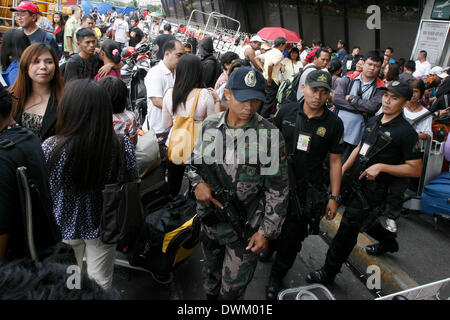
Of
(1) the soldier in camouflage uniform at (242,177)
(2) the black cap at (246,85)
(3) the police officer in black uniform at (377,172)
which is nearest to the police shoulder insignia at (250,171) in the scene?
(1) the soldier in camouflage uniform at (242,177)

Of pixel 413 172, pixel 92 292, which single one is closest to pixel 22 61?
pixel 92 292

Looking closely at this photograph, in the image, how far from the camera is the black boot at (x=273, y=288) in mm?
2859

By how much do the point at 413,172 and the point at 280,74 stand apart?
4.65 metres

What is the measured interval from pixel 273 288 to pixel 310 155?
1228mm

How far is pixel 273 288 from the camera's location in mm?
2891

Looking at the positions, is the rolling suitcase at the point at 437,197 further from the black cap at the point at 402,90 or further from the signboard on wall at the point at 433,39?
the signboard on wall at the point at 433,39

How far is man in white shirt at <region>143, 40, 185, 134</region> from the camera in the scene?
3783 mm

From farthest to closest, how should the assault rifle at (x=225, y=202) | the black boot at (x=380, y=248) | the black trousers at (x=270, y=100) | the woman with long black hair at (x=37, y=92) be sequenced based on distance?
the black trousers at (x=270, y=100) → the black boot at (x=380, y=248) → the woman with long black hair at (x=37, y=92) → the assault rifle at (x=225, y=202)

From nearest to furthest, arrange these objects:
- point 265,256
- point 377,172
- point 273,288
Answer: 1. point 377,172
2. point 273,288
3. point 265,256

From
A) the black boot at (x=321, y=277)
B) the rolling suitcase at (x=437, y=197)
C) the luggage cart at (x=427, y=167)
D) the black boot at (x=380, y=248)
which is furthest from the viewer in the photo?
the luggage cart at (x=427, y=167)

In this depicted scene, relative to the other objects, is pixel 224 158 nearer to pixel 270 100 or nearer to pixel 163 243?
pixel 163 243

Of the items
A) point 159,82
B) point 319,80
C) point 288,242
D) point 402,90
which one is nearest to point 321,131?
point 319,80

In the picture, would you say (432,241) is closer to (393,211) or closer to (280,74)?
(393,211)

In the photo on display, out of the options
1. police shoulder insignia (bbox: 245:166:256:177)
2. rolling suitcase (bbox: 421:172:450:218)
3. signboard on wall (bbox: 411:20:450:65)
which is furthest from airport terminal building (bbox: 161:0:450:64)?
police shoulder insignia (bbox: 245:166:256:177)
